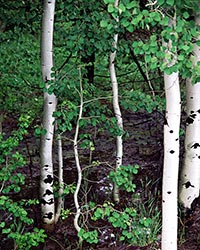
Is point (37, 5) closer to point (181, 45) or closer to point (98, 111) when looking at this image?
point (98, 111)

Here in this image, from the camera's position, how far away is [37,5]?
452 centimetres

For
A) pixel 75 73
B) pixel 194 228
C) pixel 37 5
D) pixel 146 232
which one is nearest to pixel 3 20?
pixel 37 5

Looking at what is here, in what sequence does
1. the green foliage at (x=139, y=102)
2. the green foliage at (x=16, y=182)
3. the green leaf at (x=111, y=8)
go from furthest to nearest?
1. the green foliage at (x=139, y=102)
2. the green foliage at (x=16, y=182)
3. the green leaf at (x=111, y=8)

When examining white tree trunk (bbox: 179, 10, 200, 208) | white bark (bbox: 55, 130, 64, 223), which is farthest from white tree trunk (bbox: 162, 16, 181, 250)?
white bark (bbox: 55, 130, 64, 223)

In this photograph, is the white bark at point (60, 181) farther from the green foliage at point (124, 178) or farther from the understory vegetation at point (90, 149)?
the green foliage at point (124, 178)

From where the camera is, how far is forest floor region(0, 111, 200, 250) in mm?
3953

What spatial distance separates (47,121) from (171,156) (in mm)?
1388

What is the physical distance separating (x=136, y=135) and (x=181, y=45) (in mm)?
4185

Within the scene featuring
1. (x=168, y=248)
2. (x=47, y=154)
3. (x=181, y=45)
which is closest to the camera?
(x=181, y=45)

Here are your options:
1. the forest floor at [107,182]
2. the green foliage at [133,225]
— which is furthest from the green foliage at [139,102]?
the green foliage at [133,225]

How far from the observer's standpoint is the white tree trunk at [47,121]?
3668 millimetres

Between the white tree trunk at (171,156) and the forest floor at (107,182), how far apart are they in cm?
58

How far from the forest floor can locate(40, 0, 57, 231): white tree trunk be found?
221mm

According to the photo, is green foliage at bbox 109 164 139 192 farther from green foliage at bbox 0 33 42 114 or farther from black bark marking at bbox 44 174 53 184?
green foliage at bbox 0 33 42 114
